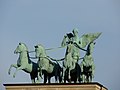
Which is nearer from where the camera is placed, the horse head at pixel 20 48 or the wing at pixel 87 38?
the horse head at pixel 20 48

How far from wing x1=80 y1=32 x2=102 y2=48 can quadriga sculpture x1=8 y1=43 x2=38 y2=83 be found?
8.53 feet

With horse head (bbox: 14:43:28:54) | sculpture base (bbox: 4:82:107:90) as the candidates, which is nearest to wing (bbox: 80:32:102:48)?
sculpture base (bbox: 4:82:107:90)

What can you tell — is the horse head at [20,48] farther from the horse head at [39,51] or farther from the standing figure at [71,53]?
the standing figure at [71,53]

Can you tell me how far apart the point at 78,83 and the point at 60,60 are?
1.67m

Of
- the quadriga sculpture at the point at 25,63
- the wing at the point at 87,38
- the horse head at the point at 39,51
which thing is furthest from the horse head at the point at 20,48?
the wing at the point at 87,38

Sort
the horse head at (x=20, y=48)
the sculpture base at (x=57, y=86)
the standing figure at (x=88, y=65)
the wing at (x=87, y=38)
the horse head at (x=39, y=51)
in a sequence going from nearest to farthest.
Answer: the sculpture base at (x=57, y=86) → the standing figure at (x=88, y=65) → the horse head at (x=39, y=51) → the horse head at (x=20, y=48) → the wing at (x=87, y=38)

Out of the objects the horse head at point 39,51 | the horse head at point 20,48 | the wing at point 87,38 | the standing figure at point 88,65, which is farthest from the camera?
the wing at point 87,38

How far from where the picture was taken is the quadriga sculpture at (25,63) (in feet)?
151

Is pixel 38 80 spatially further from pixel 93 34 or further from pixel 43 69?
pixel 93 34

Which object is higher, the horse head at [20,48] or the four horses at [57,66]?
the horse head at [20,48]

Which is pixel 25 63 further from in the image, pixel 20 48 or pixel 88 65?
pixel 88 65

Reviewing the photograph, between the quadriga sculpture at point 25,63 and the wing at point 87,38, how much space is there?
2.60m

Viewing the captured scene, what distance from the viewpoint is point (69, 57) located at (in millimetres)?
45625

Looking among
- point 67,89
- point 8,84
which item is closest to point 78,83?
point 67,89
